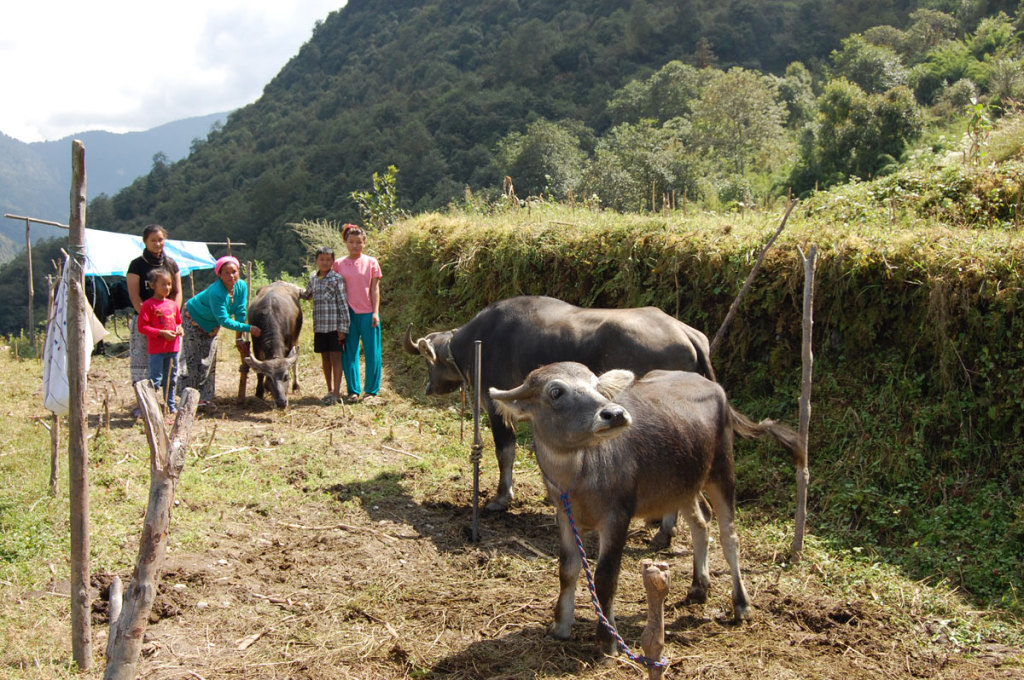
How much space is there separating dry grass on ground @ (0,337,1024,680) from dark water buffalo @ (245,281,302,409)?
174 cm

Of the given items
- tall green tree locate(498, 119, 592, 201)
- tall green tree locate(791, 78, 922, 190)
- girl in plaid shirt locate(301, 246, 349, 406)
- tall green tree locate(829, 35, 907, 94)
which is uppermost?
tall green tree locate(829, 35, 907, 94)

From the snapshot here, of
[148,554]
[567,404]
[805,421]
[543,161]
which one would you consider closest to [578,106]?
[543,161]

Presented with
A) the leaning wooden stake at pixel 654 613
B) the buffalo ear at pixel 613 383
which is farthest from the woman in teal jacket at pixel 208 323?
the leaning wooden stake at pixel 654 613

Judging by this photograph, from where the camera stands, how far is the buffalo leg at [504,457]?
6.46 meters

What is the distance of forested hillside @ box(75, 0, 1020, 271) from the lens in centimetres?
2803

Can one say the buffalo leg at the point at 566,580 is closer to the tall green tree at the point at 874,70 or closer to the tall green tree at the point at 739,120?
the tall green tree at the point at 739,120

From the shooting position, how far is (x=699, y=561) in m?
4.79

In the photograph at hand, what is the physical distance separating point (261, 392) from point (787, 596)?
6.84 metres

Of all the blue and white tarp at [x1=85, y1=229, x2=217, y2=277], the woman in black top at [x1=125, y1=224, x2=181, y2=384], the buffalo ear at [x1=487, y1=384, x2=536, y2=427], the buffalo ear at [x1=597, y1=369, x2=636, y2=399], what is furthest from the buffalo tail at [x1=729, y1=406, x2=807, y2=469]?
the blue and white tarp at [x1=85, y1=229, x2=217, y2=277]

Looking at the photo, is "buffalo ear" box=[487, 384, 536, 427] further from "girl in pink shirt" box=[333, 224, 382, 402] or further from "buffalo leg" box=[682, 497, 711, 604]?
"girl in pink shirt" box=[333, 224, 382, 402]

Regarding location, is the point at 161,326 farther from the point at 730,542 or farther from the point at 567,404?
the point at 730,542

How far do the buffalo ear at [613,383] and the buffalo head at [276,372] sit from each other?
568cm

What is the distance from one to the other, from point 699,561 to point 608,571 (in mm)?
1033

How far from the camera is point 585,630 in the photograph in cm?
441
